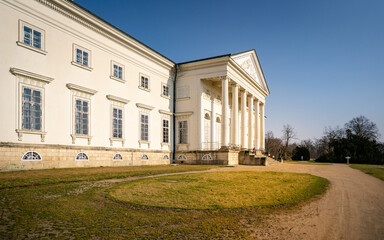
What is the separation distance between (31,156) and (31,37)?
689 centimetres

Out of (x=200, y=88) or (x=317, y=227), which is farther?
(x=200, y=88)

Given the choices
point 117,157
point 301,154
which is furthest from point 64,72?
point 301,154

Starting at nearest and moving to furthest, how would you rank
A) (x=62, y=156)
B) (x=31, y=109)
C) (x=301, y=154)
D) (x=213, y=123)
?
(x=31, y=109) < (x=62, y=156) < (x=213, y=123) < (x=301, y=154)

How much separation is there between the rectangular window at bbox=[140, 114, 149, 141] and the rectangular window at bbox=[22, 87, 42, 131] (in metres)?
9.03

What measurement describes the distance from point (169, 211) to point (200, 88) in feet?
71.4

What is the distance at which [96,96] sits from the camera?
18516 millimetres

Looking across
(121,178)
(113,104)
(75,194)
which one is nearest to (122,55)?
(113,104)

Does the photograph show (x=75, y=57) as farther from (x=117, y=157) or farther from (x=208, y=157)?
(x=208, y=157)

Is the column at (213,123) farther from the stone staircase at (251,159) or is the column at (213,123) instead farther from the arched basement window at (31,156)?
the arched basement window at (31,156)

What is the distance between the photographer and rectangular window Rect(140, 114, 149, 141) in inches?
893

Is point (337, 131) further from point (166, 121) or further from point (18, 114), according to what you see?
point (18, 114)

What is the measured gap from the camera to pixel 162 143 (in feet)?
81.9

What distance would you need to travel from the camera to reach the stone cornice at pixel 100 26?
16406 millimetres

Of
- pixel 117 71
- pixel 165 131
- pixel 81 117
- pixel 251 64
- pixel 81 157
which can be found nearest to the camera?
pixel 81 157
